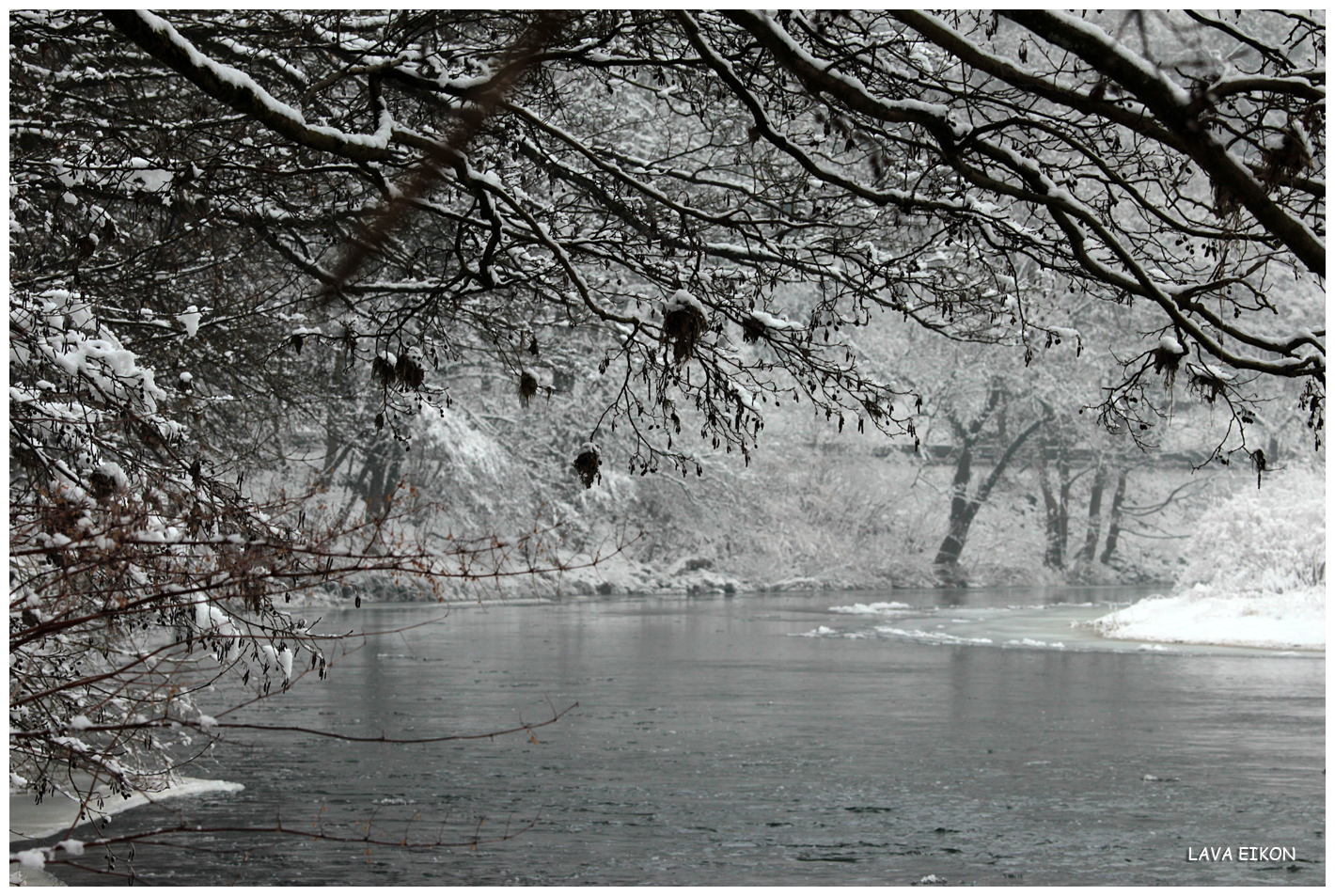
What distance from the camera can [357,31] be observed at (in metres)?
6.97

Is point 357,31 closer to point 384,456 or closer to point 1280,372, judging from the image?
point 1280,372

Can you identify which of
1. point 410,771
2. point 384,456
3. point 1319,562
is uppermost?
point 384,456

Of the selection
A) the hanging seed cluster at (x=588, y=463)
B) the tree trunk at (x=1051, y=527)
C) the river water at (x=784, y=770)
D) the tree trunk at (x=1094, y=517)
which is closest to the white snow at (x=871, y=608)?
the river water at (x=784, y=770)

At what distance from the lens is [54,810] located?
882 centimetres

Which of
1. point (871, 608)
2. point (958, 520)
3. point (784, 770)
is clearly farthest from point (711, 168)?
point (958, 520)

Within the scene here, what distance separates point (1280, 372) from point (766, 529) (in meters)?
29.0

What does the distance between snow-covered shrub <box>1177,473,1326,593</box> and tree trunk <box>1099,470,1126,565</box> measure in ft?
48.5

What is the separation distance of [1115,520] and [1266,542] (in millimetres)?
17196

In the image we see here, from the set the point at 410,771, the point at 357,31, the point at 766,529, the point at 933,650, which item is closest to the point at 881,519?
the point at 766,529

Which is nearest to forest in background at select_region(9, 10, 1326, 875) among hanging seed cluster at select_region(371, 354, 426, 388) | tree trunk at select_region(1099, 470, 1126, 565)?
hanging seed cluster at select_region(371, 354, 426, 388)

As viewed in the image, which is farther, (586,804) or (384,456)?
(384,456)

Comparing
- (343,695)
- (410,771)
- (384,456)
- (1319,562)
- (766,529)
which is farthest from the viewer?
(766,529)

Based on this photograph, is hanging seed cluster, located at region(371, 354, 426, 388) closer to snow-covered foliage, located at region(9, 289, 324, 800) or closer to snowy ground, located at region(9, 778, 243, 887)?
snow-covered foliage, located at region(9, 289, 324, 800)

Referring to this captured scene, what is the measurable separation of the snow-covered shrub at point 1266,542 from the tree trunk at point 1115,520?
48.5 ft
